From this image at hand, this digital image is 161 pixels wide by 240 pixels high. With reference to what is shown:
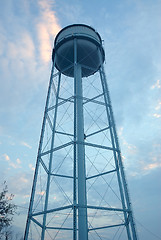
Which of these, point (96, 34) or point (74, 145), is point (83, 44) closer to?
point (96, 34)

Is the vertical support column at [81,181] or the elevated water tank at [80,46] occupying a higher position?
the elevated water tank at [80,46]

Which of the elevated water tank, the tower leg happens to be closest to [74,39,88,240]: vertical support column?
the tower leg

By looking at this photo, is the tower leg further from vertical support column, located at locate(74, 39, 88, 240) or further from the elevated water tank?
the elevated water tank

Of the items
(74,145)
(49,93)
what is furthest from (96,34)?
(74,145)

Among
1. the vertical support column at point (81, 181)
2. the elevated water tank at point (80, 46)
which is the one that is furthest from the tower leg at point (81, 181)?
the elevated water tank at point (80, 46)

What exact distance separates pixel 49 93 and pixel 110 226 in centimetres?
1078

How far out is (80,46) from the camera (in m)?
17.9

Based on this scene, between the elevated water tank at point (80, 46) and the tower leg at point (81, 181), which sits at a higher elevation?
the elevated water tank at point (80, 46)

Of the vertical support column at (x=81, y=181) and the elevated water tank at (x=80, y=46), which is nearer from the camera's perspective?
the vertical support column at (x=81, y=181)

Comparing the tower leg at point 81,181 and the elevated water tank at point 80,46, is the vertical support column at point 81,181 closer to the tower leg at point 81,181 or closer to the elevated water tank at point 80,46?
the tower leg at point 81,181

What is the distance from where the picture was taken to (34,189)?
12.2 m

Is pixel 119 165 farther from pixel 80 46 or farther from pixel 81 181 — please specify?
pixel 80 46

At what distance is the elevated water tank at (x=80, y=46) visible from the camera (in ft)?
58.5

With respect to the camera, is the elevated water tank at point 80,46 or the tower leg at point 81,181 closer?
the tower leg at point 81,181
